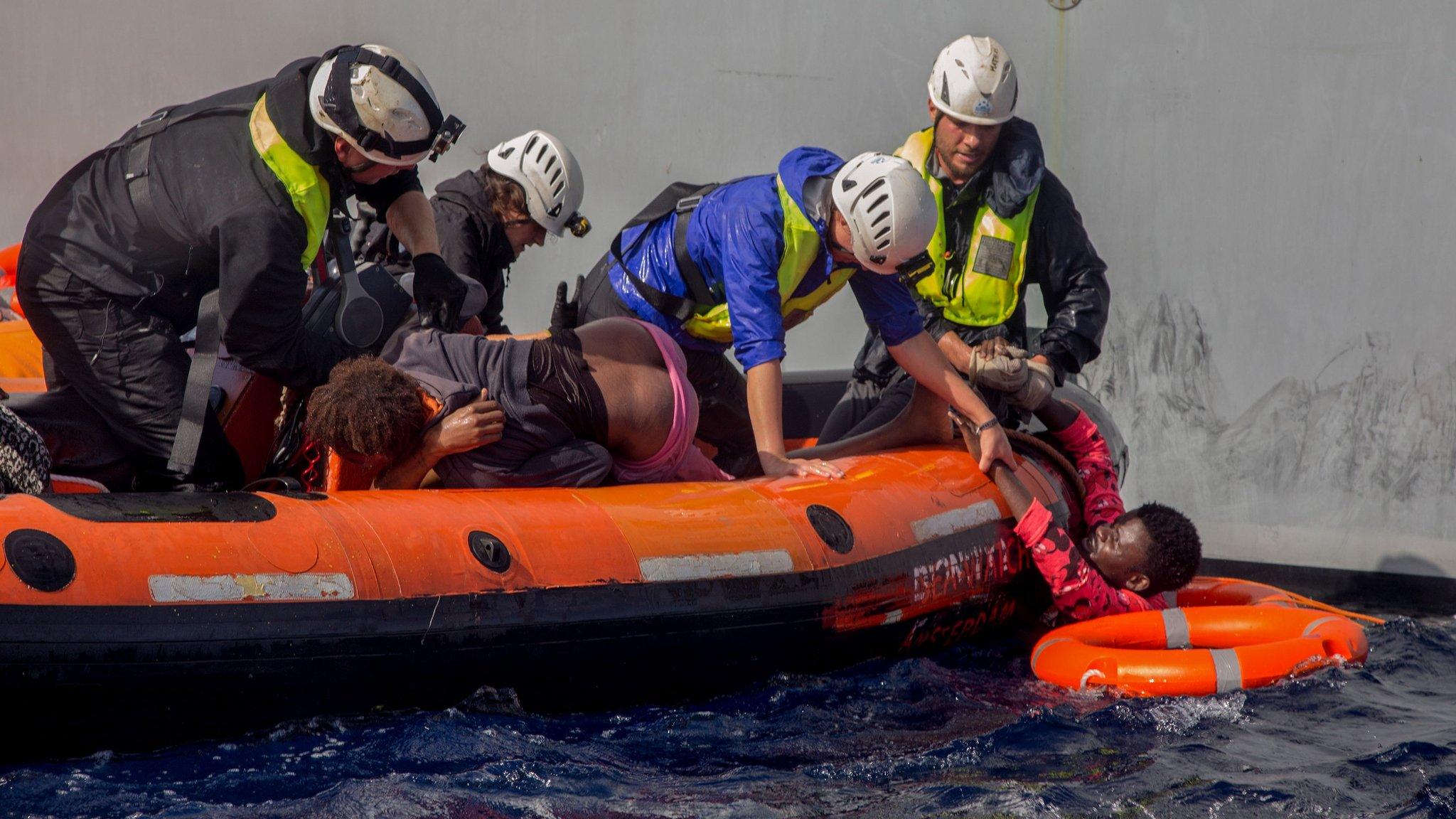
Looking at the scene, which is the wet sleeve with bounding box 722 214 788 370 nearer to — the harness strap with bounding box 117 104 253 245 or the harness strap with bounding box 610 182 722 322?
the harness strap with bounding box 610 182 722 322

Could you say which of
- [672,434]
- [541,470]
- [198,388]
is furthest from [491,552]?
[198,388]

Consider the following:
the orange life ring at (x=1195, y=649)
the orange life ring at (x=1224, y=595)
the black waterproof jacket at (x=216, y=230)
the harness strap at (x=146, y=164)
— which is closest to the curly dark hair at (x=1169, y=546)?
the orange life ring at (x=1195, y=649)

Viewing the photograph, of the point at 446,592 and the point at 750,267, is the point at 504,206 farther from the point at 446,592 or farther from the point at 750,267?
the point at 446,592

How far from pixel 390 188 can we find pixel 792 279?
Result: 3.56 ft

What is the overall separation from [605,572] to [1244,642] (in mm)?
1904

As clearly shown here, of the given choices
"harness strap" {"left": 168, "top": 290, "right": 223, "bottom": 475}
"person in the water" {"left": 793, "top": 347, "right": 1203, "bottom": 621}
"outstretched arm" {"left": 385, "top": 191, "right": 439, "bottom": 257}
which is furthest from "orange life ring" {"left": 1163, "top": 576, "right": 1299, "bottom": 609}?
"harness strap" {"left": 168, "top": 290, "right": 223, "bottom": 475}

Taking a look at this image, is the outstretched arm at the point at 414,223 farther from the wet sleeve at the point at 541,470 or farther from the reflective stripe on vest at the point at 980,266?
the reflective stripe on vest at the point at 980,266

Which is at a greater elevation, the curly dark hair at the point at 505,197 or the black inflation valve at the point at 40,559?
the curly dark hair at the point at 505,197

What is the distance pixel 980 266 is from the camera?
4.34 metres

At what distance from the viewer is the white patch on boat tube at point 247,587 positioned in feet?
8.55

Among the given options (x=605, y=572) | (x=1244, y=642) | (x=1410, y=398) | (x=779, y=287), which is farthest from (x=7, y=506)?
(x=1410, y=398)

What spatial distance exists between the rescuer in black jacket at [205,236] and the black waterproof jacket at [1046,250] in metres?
1.79

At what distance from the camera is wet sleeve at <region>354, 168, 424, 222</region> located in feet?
11.7

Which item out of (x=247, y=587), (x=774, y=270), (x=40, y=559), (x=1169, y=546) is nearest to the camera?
(x=40, y=559)
